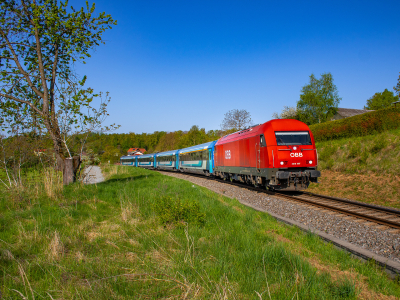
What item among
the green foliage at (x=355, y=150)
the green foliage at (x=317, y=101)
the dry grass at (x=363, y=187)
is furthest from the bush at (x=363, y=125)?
the green foliage at (x=317, y=101)

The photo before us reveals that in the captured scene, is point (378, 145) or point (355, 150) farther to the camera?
point (355, 150)

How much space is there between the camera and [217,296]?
264 cm

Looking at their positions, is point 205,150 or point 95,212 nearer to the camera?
point 95,212

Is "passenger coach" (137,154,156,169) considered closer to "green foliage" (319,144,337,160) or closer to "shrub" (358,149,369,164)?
"green foliage" (319,144,337,160)

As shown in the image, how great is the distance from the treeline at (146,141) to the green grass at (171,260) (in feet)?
14.7

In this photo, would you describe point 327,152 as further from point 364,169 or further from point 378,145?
point 364,169

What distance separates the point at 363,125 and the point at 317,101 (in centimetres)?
3331

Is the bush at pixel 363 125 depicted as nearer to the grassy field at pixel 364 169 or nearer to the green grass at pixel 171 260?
the grassy field at pixel 364 169

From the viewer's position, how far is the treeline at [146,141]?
10.8 meters

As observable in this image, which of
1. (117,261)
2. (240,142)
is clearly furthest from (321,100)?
(117,261)

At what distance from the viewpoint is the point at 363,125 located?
16344 millimetres

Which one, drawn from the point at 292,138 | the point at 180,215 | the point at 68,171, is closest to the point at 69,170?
the point at 68,171

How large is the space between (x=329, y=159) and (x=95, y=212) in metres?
14.8

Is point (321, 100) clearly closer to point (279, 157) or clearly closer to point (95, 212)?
point (279, 157)
